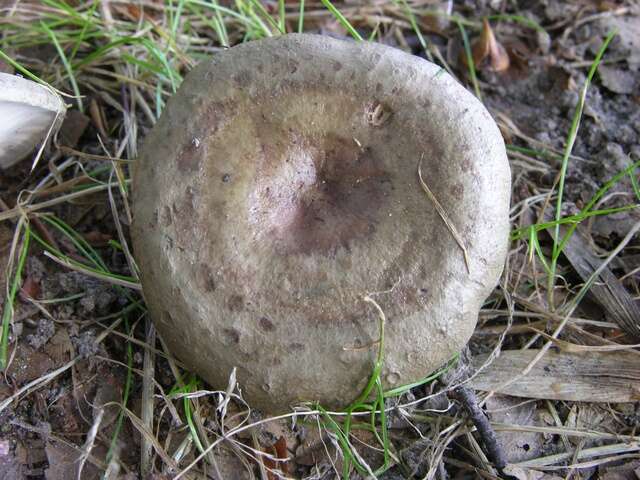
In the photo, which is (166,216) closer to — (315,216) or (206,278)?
(206,278)

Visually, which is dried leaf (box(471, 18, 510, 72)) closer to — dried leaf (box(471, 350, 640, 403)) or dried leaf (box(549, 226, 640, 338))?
dried leaf (box(549, 226, 640, 338))

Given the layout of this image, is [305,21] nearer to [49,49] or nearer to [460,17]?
[460,17]

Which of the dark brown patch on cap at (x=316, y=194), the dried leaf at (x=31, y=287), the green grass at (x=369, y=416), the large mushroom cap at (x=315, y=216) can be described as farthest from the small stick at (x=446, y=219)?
the dried leaf at (x=31, y=287)

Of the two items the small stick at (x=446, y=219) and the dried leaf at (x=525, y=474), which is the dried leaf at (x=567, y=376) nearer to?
the dried leaf at (x=525, y=474)

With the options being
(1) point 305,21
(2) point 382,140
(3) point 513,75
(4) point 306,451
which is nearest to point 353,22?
(1) point 305,21

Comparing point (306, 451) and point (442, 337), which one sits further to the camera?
point (306, 451)
